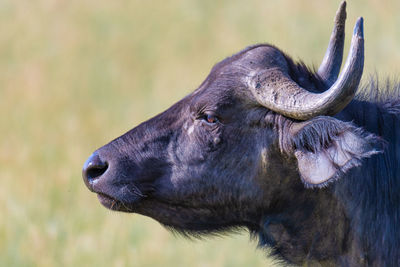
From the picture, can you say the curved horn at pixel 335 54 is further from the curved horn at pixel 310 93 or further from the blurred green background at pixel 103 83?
the blurred green background at pixel 103 83

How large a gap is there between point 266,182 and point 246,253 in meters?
4.26

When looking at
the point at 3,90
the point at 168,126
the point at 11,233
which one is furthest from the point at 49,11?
the point at 168,126

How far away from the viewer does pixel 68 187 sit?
440 inches

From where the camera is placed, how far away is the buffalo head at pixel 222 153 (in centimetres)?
559

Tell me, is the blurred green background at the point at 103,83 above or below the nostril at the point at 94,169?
below

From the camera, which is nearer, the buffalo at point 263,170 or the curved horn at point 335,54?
the buffalo at point 263,170

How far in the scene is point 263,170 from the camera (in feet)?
18.5

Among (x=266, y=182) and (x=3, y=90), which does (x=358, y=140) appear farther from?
(x=3, y=90)

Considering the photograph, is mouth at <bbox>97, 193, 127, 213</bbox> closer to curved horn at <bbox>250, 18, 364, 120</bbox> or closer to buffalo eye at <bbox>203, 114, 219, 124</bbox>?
buffalo eye at <bbox>203, 114, 219, 124</bbox>

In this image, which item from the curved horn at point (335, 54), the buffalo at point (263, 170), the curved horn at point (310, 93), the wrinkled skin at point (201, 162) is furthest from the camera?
the curved horn at point (335, 54)

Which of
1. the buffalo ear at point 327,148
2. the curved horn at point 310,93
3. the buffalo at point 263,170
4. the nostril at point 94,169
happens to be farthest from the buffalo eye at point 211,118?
the nostril at point 94,169

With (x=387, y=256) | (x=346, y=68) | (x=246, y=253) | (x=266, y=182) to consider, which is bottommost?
(x=246, y=253)

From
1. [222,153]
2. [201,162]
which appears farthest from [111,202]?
[222,153]

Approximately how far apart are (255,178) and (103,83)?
996cm
